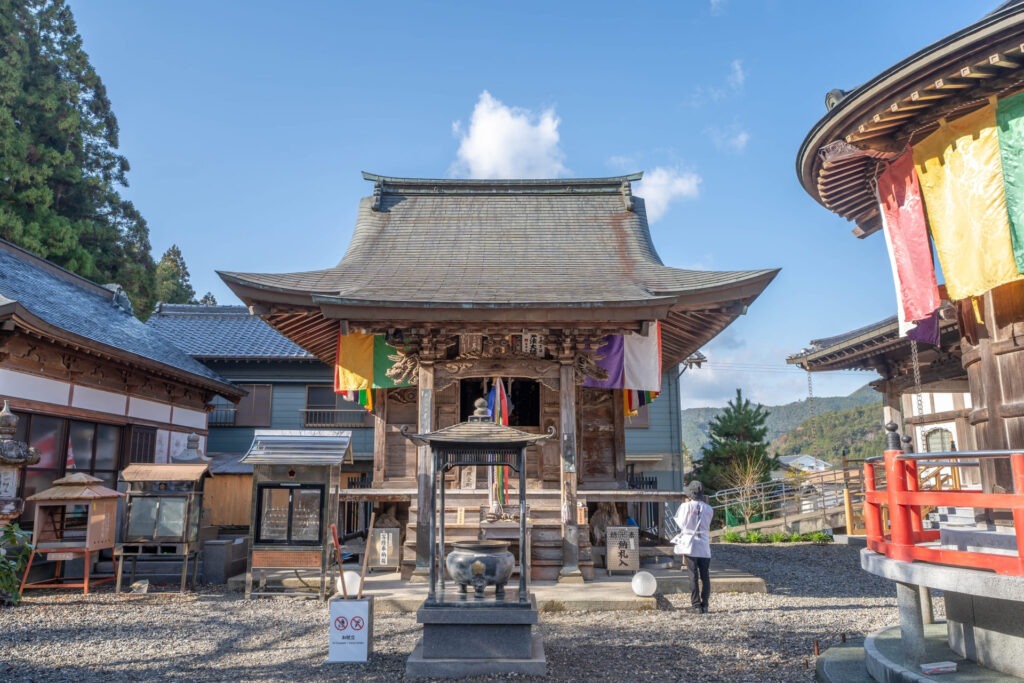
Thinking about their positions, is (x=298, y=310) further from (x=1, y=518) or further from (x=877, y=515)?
→ (x=877, y=515)

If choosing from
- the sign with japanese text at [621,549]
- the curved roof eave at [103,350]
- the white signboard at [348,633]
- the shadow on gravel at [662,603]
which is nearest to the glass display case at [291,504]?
the white signboard at [348,633]

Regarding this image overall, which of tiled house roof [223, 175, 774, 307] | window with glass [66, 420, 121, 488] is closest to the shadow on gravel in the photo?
tiled house roof [223, 175, 774, 307]

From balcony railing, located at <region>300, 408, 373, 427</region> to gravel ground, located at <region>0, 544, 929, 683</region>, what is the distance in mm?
13018

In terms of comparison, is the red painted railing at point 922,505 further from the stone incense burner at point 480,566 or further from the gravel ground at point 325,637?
the stone incense burner at point 480,566

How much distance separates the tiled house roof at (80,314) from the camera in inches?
483

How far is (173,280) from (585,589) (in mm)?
34049

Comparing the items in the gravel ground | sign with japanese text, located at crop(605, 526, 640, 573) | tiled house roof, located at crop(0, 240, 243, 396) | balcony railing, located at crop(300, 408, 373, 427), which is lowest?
the gravel ground

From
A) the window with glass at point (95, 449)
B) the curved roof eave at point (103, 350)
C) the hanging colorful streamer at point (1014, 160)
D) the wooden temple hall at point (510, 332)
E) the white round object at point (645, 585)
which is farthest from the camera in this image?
the window with glass at point (95, 449)

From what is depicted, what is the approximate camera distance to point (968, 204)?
21.9 ft

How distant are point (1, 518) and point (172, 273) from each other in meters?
33.3

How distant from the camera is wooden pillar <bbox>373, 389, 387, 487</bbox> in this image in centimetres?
1324

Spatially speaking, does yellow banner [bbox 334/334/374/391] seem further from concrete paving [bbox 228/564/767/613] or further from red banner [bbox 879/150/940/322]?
red banner [bbox 879/150/940/322]

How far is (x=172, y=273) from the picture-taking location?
38.0 m

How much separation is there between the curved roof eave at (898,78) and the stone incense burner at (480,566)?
5345 millimetres
